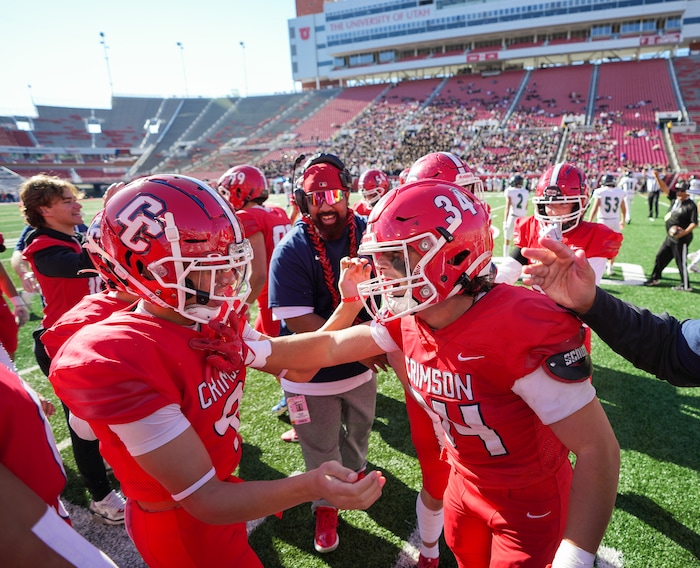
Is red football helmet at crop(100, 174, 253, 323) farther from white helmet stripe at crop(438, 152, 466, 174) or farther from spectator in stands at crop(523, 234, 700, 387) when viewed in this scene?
white helmet stripe at crop(438, 152, 466, 174)

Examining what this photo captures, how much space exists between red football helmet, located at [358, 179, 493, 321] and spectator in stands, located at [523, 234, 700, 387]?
252 millimetres

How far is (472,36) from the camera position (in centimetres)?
5409

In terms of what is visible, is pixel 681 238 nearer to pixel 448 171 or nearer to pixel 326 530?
pixel 448 171

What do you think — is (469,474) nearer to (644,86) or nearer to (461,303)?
(461,303)

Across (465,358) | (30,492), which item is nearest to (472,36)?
(465,358)

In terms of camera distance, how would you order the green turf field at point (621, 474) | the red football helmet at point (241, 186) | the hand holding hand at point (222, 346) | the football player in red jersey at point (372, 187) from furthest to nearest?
the football player in red jersey at point (372, 187), the red football helmet at point (241, 186), the green turf field at point (621, 474), the hand holding hand at point (222, 346)

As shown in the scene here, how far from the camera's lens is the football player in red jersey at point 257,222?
4230 millimetres

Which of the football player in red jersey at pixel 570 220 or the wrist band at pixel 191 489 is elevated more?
the football player in red jersey at pixel 570 220

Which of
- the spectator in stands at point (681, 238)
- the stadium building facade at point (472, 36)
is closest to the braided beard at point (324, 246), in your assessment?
the spectator in stands at point (681, 238)

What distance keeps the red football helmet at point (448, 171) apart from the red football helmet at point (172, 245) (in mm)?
2229

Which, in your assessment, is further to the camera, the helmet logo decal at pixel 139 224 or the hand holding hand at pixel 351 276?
the hand holding hand at pixel 351 276

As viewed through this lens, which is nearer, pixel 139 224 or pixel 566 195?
pixel 139 224

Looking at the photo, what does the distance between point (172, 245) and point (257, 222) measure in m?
2.94

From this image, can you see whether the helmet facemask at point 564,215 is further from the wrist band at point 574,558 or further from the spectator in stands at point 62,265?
the spectator in stands at point 62,265
